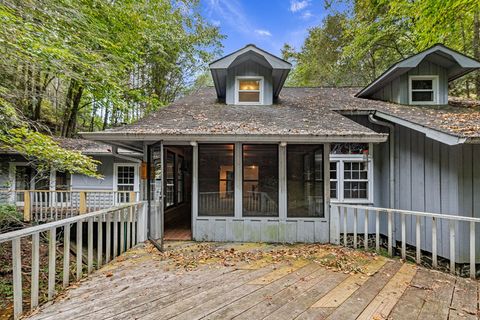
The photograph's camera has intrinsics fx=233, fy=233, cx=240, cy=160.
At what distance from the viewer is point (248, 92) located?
681 centimetres

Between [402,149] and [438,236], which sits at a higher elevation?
[402,149]

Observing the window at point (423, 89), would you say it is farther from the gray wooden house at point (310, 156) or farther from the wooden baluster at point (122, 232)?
the wooden baluster at point (122, 232)

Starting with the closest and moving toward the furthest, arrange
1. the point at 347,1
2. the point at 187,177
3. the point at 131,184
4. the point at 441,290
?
the point at 441,290 → the point at 187,177 → the point at 131,184 → the point at 347,1

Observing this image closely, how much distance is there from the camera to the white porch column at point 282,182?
5008 millimetres

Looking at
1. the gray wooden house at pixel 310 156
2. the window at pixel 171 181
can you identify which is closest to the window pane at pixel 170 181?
the window at pixel 171 181

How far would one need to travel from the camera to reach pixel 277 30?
671 inches

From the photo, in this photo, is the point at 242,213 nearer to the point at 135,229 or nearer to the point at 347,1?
the point at 135,229

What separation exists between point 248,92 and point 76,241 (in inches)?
210

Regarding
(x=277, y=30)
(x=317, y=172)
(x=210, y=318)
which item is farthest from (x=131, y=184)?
(x=277, y=30)

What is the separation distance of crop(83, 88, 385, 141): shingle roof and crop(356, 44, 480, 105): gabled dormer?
2.06 metres

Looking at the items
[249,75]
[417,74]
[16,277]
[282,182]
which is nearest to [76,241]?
[16,277]

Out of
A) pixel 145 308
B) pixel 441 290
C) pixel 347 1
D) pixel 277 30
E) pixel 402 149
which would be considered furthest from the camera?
pixel 277 30

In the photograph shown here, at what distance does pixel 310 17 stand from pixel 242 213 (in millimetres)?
14255

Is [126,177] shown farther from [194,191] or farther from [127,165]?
[194,191]
